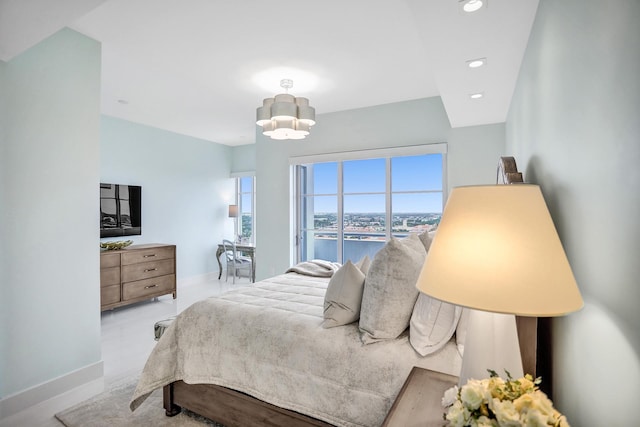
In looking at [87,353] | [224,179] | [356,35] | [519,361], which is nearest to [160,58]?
[356,35]

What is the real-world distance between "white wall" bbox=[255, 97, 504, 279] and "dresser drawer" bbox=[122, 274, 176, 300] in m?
1.38

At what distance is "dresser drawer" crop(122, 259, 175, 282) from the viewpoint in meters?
4.55

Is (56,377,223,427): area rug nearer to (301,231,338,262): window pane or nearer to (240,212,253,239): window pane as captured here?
(301,231,338,262): window pane

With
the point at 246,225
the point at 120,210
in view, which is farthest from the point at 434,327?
the point at 246,225

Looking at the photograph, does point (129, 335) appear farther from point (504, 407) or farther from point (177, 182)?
point (504, 407)

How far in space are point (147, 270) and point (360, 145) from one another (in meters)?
3.53

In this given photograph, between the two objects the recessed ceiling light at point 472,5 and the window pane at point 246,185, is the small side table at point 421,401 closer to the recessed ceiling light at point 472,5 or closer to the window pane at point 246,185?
the recessed ceiling light at point 472,5

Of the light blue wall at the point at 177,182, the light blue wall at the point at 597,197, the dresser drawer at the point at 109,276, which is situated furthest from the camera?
the light blue wall at the point at 177,182

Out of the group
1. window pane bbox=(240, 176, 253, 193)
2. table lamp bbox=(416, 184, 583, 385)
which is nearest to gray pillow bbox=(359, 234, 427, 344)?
table lamp bbox=(416, 184, 583, 385)

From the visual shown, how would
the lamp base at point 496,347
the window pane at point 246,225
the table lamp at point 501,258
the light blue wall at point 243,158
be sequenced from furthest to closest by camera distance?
the window pane at point 246,225, the light blue wall at point 243,158, the lamp base at point 496,347, the table lamp at point 501,258

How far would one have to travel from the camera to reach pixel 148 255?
4.84 metres

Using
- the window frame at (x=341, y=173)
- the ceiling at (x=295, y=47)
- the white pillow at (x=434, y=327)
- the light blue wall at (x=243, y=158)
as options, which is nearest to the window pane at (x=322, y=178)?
the window frame at (x=341, y=173)

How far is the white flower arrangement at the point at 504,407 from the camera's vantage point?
69cm

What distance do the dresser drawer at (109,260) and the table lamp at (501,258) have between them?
178 inches
